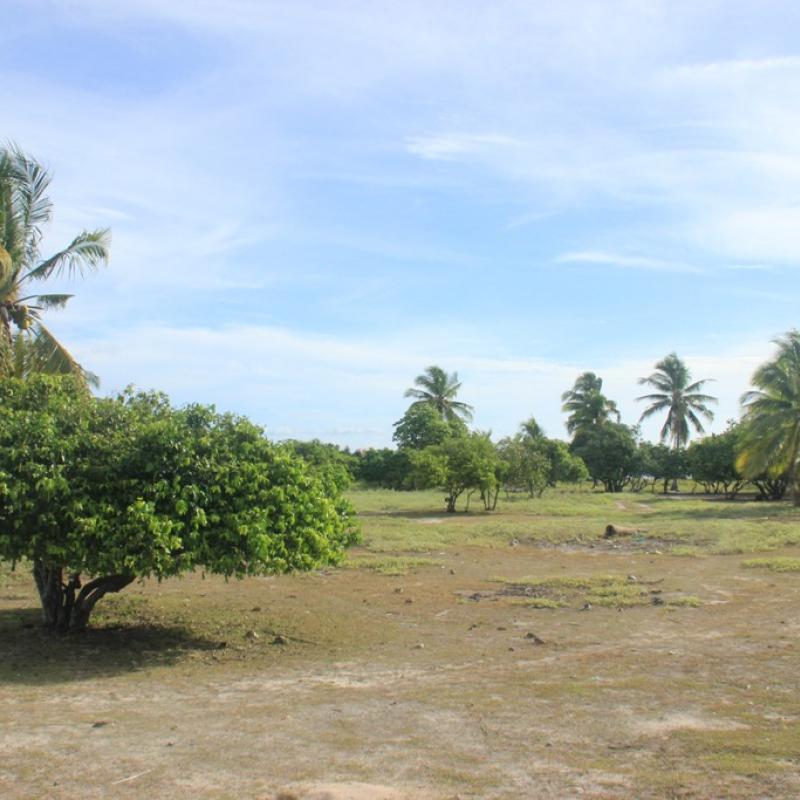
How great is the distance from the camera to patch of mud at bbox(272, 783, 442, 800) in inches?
197

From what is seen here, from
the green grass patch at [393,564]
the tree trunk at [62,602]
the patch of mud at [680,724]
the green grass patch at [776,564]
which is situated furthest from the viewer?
the green grass patch at [393,564]

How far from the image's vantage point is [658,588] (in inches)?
574

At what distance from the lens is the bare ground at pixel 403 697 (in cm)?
537

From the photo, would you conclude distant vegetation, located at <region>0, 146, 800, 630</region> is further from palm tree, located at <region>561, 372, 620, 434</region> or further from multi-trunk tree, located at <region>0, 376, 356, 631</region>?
palm tree, located at <region>561, 372, 620, 434</region>

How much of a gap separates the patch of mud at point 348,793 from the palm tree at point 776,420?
31453mm

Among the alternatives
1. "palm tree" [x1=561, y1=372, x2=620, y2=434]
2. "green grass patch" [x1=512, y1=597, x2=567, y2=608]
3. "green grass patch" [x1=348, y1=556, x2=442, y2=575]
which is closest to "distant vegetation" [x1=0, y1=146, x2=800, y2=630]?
Result: "green grass patch" [x1=512, y1=597, x2=567, y2=608]

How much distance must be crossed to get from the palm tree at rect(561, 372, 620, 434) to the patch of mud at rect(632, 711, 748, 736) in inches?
2200

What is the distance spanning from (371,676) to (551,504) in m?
29.6

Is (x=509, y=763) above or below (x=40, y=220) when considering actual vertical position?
below

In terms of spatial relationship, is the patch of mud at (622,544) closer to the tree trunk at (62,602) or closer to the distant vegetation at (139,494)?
the distant vegetation at (139,494)

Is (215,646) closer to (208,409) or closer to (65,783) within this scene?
(208,409)

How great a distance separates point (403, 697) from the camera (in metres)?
7.65

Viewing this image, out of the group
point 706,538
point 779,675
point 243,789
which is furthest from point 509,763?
point 706,538

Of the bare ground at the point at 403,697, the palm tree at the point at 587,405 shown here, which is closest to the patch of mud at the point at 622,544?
the bare ground at the point at 403,697
